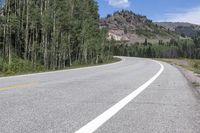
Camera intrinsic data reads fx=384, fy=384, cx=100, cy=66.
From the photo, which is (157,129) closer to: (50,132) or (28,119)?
(50,132)

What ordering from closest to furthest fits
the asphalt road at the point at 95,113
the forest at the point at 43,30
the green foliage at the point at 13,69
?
the asphalt road at the point at 95,113
the green foliage at the point at 13,69
the forest at the point at 43,30

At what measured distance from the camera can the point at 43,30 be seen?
170ft

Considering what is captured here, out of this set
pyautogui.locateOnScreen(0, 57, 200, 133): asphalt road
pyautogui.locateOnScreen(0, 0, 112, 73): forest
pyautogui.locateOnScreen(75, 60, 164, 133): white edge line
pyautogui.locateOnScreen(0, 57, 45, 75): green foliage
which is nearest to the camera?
pyautogui.locateOnScreen(75, 60, 164, 133): white edge line

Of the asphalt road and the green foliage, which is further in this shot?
the green foliage

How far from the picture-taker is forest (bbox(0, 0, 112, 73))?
51.6 m

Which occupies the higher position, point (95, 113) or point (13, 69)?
point (95, 113)

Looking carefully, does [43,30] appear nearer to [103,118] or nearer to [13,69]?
[13,69]

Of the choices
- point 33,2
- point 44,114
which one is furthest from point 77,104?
point 33,2

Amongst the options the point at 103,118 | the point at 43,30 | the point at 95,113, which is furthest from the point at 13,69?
the point at 103,118

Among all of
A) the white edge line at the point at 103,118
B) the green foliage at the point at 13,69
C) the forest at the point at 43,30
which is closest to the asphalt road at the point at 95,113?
the white edge line at the point at 103,118

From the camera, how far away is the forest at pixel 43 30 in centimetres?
5159

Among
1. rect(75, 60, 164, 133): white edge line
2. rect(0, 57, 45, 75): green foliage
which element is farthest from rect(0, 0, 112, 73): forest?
rect(75, 60, 164, 133): white edge line

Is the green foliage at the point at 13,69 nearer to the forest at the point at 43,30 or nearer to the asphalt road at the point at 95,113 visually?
the forest at the point at 43,30

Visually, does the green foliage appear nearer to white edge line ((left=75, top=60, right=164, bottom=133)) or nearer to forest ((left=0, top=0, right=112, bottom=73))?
forest ((left=0, top=0, right=112, bottom=73))
